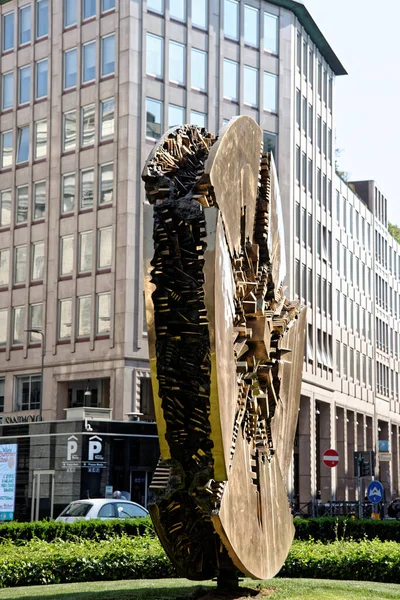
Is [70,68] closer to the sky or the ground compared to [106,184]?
closer to the sky

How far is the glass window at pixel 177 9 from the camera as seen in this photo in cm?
5497

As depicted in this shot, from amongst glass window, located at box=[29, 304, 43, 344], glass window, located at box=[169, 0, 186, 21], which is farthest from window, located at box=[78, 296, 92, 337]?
glass window, located at box=[169, 0, 186, 21]

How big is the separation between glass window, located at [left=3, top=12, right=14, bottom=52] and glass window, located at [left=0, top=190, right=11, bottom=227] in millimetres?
7772

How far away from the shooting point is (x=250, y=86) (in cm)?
5853

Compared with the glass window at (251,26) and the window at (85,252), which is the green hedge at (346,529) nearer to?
the window at (85,252)

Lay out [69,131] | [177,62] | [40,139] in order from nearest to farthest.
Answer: [177,62]
[69,131]
[40,139]

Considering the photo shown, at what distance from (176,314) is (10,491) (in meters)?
31.4

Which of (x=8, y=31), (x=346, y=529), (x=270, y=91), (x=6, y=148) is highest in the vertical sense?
(x=8, y=31)

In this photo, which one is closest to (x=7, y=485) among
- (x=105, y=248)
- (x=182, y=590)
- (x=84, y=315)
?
(x=84, y=315)

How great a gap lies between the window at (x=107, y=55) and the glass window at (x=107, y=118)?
4.71 ft

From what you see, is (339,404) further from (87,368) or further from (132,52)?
(132,52)

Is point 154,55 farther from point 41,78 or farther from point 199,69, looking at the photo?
point 41,78

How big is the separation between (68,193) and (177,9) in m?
10.6

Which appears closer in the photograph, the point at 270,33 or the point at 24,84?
the point at 24,84
